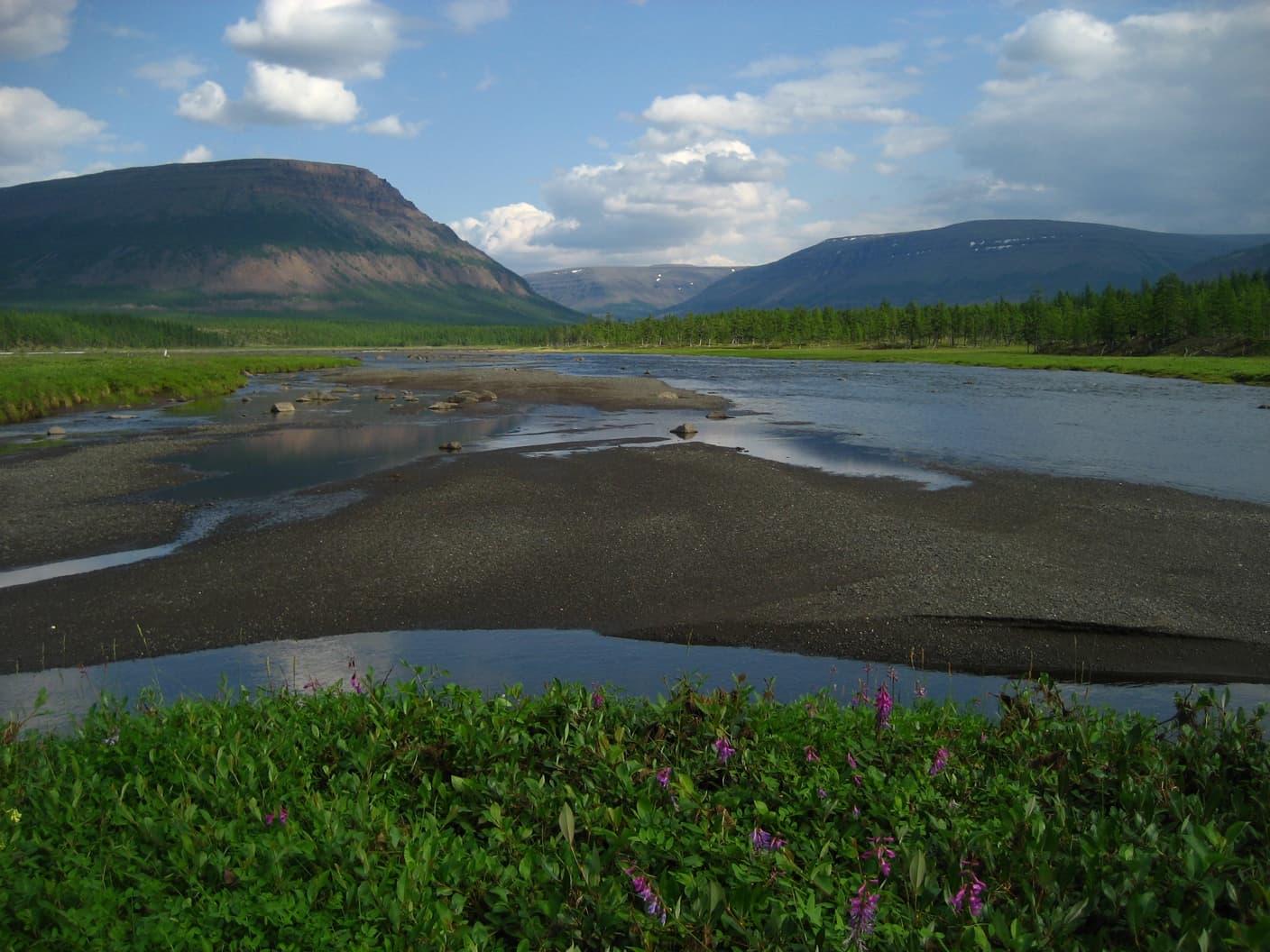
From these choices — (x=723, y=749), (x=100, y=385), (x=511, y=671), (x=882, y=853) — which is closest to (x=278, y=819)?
(x=723, y=749)

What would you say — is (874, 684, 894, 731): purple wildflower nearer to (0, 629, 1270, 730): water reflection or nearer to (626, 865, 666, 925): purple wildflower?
(626, 865, 666, 925): purple wildflower

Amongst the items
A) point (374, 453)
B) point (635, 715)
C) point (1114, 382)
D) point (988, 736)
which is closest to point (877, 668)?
point (988, 736)

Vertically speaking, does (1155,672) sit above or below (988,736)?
below

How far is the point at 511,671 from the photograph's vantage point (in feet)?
46.1

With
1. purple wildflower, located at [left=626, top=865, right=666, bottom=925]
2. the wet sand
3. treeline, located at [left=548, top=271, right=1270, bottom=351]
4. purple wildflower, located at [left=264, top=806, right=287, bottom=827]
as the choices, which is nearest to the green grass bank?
the wet sand

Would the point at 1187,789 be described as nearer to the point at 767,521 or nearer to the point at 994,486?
the point at 767,521

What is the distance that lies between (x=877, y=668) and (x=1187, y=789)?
7.72 m

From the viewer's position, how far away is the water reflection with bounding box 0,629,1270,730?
1292cm

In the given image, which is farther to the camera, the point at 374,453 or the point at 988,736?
the point at 374,453

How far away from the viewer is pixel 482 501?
27125 millimetres

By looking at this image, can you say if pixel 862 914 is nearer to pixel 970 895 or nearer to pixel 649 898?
pixel 970 895

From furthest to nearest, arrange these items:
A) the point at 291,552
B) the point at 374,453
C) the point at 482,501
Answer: the point at 374,453, the point at 482,501, the point at 291,552

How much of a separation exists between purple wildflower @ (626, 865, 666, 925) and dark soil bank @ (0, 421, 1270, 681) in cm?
1040

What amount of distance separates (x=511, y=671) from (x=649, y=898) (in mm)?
9287
